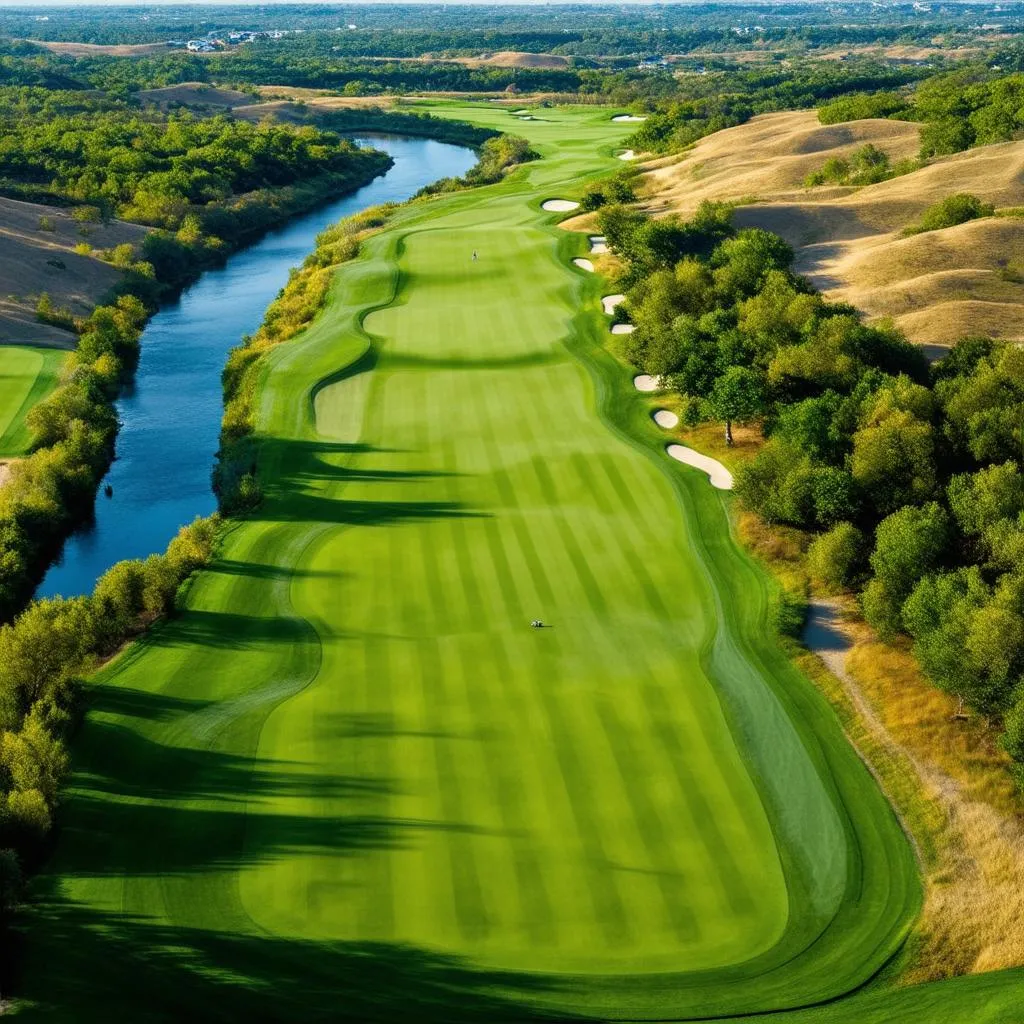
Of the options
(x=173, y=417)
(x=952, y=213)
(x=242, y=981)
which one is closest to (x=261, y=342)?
(x=173, y=417)

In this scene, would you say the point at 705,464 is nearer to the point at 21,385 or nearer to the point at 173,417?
the point at 173,417

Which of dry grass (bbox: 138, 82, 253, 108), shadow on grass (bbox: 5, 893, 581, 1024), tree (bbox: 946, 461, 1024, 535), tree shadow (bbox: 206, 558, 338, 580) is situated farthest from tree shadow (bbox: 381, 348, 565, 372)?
dry grass (bbox: 138, 82, 253, 108)

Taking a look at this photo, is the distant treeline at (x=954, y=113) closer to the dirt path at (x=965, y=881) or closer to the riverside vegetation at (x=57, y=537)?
the riverside vegetation at (x=57, y=537)

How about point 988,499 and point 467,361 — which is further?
point 467,361

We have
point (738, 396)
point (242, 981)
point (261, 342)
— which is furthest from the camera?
point (261, 342)

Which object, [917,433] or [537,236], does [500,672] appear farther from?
[537,236]

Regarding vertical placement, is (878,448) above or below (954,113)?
below

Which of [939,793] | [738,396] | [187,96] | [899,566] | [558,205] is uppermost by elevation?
[187,96]
